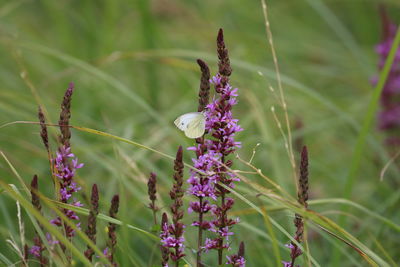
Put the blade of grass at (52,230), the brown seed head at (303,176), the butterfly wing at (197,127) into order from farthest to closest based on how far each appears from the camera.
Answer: the butterfly wing at (197,127)
the brown seed head at (303,176)
the blade of grass at (52,230)

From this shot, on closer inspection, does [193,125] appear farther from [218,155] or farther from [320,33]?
[320,33]

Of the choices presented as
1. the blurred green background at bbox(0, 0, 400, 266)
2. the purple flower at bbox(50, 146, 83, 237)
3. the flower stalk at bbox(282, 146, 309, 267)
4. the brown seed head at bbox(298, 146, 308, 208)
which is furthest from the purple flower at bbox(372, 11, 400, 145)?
the purple flower at bbox(50, 146, 83, 237)

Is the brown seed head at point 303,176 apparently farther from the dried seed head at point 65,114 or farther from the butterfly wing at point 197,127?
the dried seed head at point 65,114

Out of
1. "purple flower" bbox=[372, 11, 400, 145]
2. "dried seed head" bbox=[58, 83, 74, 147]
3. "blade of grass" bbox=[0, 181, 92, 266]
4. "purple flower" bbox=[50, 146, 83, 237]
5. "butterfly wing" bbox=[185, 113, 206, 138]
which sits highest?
"purple flower" bbox=[372, 11, 400, 145]

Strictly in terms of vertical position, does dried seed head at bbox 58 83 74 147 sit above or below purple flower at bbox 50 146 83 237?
above

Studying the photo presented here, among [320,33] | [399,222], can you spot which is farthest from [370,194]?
[320,33]

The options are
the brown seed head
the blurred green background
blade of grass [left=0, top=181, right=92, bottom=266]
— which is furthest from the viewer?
the blurred green background

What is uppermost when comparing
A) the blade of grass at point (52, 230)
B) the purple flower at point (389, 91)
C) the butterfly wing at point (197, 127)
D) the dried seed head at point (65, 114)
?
the purple flower at point (389, 91)

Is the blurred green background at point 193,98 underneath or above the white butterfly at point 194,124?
above

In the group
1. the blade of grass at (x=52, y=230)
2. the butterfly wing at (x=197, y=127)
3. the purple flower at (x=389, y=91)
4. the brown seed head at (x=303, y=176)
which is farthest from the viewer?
the purple flower at (x=389, y=91)

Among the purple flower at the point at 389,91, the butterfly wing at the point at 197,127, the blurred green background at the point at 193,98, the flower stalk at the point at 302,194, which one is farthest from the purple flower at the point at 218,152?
the purple flower at the point at 389,91

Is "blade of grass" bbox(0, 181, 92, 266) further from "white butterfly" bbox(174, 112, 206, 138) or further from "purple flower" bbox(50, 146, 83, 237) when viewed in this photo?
"white butterfly" bbox(174, 112, 206, 138)
